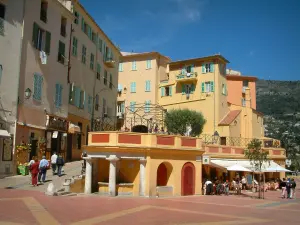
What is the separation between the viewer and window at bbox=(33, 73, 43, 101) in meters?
26.9

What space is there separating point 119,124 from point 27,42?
28148mm

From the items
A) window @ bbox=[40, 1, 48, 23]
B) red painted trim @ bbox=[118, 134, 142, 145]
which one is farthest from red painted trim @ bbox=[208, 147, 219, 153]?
window @ bbox=[40, 1, 48, 23]

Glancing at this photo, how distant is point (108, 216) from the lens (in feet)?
46.5

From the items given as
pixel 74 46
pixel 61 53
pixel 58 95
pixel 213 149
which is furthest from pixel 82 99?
pixel 213 149

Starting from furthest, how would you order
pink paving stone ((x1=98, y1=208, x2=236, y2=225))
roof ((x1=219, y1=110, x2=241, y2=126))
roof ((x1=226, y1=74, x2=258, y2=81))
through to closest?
roof ((x1=226, y1=74, x2=258, y2=81))
roof ((x1=219, y1=110, x2=241, y2=126))
pink paving stone ((x1=98, y1=208, x2=236, y2=225))

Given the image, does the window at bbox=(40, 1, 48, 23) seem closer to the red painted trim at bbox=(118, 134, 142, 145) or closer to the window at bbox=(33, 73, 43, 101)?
the window at bbox=(33, 73, 43, 101)

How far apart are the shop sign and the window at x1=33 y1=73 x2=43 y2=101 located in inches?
74.7

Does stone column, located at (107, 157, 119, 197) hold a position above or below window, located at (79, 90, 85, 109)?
below

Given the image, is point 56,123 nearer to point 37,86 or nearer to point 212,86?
point 37,86

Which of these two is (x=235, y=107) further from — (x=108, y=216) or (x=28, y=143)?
(x=108, y=216)

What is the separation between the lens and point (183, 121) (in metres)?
45.7

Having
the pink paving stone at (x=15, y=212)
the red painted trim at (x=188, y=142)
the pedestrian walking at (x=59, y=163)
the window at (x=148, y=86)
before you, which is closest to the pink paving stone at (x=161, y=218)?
the pink paving stone at (x=15, y=212)

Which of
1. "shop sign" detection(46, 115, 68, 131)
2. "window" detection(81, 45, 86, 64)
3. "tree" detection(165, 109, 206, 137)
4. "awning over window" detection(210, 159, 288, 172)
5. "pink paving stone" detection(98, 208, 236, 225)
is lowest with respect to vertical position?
"pink paving stone" detection(98, 208, 236, 225)

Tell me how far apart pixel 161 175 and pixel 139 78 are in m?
32.0
